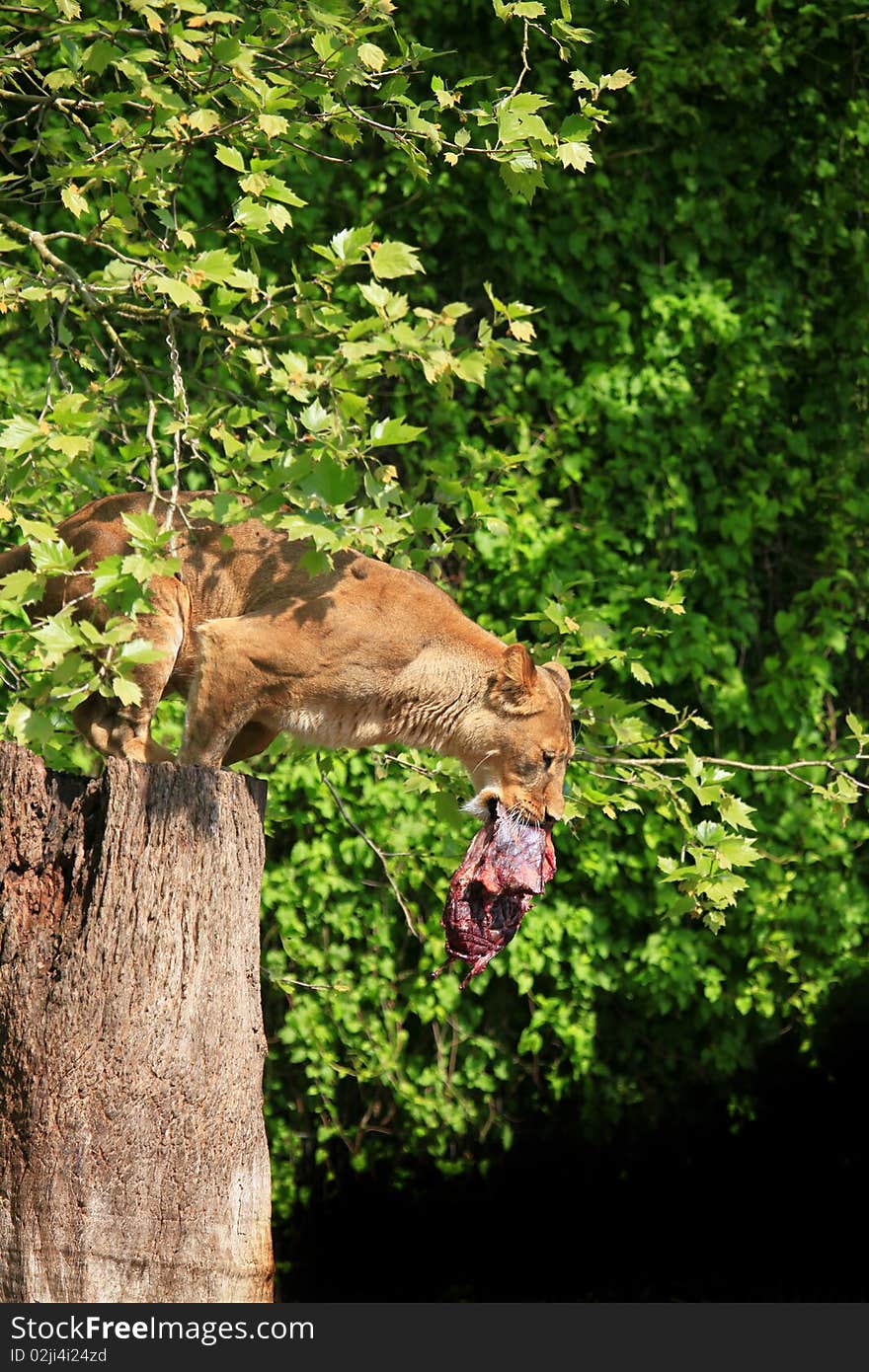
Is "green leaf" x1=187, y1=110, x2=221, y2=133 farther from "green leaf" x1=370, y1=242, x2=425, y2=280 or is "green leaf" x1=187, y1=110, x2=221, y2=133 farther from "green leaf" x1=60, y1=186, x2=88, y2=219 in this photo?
"green leaf" x1=370, y1=242, x2=425, y2=280

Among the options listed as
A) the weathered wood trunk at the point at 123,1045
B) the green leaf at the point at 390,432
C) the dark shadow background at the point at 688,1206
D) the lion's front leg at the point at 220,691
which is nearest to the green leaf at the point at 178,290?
the green leaf at the point at 390,432

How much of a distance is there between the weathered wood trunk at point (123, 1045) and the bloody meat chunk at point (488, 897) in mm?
841

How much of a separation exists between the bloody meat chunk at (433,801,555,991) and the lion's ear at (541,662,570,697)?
0.63 metres

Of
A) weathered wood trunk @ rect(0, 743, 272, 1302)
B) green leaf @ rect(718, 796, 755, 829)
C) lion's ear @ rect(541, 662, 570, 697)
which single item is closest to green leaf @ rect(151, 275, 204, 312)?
weathered wood trunk @ rect(0, 743, 272, 1302)

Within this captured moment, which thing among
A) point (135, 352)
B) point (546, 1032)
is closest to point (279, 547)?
point (135, 352)

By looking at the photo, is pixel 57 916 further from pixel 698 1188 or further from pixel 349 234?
pixel 698 1188

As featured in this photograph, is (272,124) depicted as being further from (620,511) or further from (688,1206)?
(688,1206)

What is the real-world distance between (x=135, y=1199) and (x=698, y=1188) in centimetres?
449

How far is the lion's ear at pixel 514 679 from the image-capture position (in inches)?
205

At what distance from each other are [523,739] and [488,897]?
0.58 m

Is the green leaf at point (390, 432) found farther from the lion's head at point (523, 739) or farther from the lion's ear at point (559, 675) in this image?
the lion's ear at point (559, 675)

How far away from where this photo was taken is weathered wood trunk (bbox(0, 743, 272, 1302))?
13.2 ft

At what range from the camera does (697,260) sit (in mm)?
8062

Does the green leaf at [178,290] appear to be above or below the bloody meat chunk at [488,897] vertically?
above
